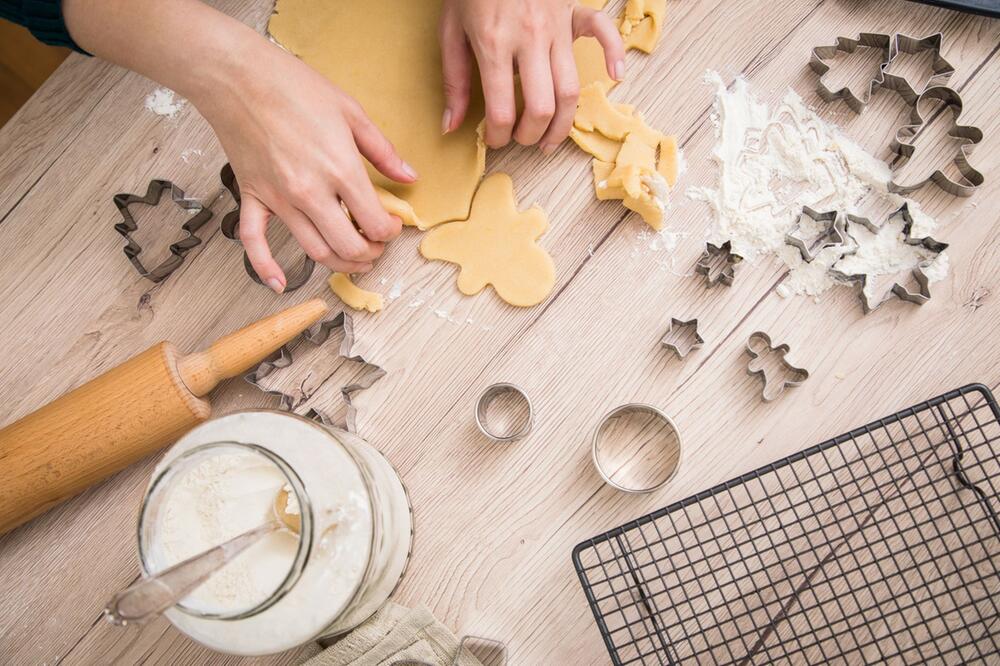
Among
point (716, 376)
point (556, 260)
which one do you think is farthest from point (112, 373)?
point (716, 376)

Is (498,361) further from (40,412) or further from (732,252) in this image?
(40,412)

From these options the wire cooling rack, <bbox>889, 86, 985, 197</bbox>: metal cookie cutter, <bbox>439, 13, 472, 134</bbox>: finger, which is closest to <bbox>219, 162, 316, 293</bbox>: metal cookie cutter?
<bbox>439, 13, 472, 134</bbox>: finger

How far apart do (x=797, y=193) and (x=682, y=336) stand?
0.23 meters

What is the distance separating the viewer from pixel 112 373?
770 mm

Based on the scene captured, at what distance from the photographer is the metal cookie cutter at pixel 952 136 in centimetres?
81

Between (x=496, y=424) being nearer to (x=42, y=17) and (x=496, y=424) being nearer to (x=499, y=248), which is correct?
(x=499, y=248)

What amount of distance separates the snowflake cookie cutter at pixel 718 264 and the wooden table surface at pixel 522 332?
2cm

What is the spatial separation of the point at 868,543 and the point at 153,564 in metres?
0.70

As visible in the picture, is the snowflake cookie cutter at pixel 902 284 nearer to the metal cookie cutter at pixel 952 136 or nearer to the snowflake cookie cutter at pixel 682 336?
the metal cookie cutter at pixel 952 136

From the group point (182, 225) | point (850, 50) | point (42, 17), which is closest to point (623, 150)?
point (850, 50)

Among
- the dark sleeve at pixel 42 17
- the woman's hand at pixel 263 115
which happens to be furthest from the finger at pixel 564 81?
the dark sleeve at pixel 42 17

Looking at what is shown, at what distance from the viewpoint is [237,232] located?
87 centimetres

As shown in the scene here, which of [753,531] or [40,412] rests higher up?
[753,531]

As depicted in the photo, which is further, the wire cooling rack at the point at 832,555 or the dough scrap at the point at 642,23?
the dough scrap at the point at 642,23
